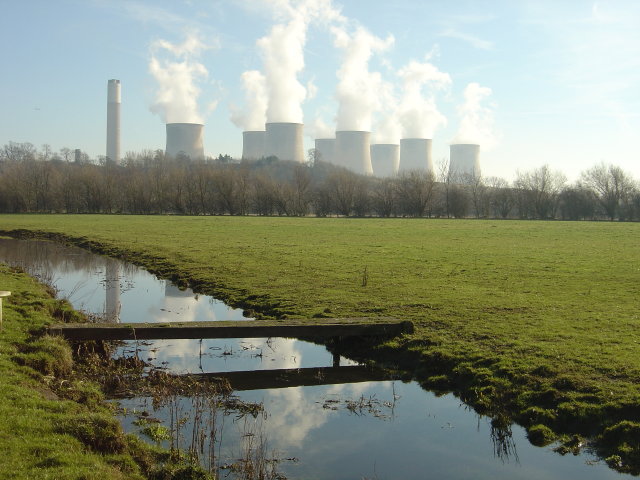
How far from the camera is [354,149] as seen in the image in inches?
4119

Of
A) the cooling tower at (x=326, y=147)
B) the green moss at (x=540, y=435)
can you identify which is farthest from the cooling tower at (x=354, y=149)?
the green moss at (x=540, y=435)

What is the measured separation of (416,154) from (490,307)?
102 m

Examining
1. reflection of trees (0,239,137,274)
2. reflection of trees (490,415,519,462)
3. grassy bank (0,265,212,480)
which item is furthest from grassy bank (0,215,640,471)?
grassy bank (0,265,212,480)

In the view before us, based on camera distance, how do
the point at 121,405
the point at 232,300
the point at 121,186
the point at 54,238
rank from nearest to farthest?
1. the point at 121,405
2. the point at 232,300
3. the point at 54,238
4. the point at 121,186

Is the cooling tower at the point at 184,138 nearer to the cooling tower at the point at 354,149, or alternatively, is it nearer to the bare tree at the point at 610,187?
the cooling tower at the point at 354,149

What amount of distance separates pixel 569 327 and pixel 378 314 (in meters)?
3.67

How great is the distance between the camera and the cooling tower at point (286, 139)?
10094cm

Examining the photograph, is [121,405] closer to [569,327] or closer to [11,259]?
[569,327]

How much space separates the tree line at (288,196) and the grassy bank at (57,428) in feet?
249

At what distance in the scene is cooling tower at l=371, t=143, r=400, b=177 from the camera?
127 metres

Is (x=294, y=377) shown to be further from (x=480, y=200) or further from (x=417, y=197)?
(x=480, y=200)

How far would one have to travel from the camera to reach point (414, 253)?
27.1m

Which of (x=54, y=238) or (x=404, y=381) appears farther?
(x=54, y=238)

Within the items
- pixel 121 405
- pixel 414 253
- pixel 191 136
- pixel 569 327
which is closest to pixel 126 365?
pixel 121 405
